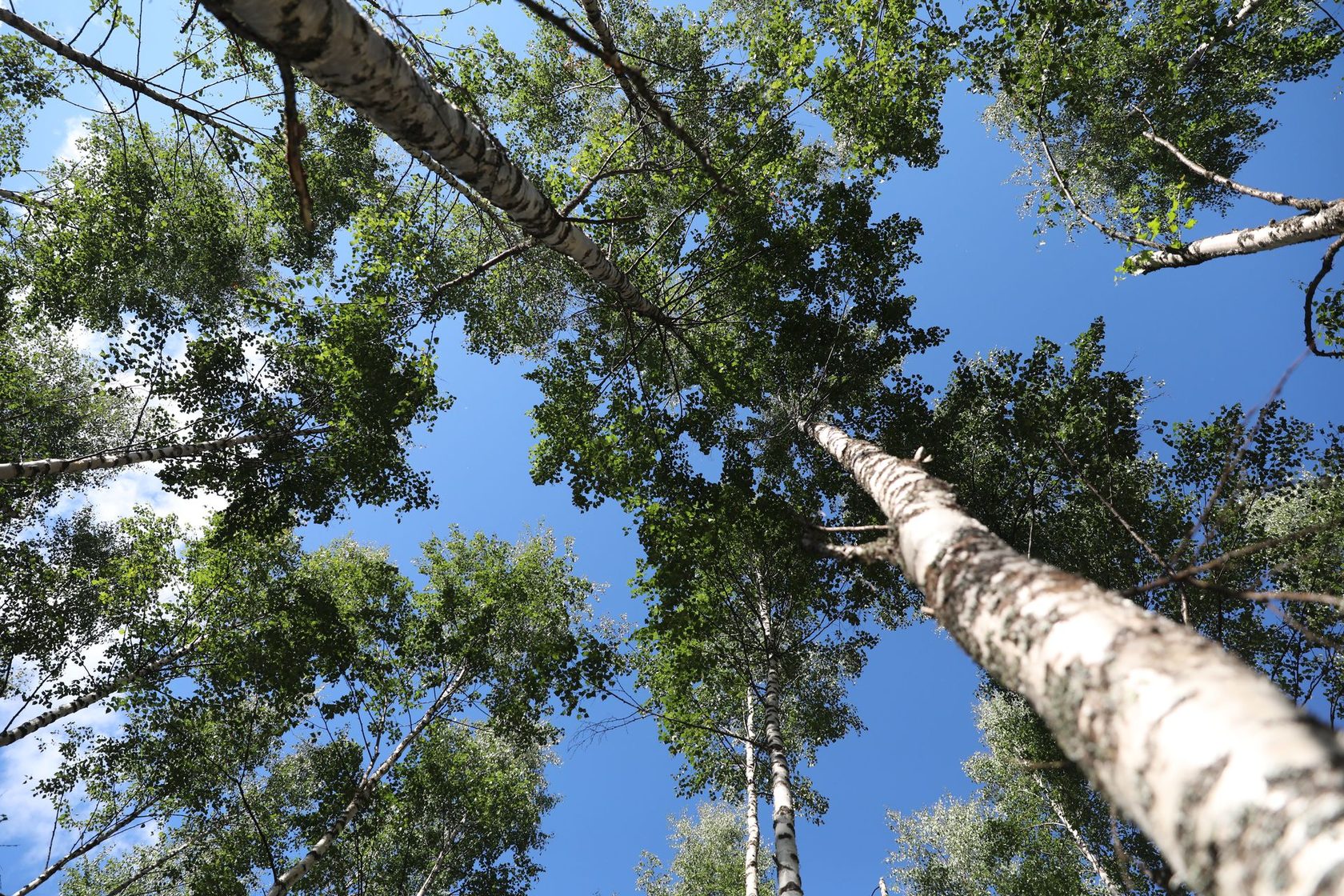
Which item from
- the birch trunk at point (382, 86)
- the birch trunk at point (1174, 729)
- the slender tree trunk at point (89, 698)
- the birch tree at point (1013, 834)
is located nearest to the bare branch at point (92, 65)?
the birch trunk at point (382, 86)

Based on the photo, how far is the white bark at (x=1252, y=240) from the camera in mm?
4285

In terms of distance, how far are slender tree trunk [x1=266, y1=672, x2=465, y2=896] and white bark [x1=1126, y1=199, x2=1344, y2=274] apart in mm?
11852

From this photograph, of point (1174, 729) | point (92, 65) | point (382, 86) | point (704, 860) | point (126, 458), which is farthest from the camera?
point (704, 860)

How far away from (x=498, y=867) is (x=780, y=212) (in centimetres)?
1456

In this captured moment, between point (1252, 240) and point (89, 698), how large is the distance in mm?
15387

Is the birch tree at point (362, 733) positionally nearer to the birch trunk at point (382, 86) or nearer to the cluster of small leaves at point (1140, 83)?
the birch trunk at point (382, 86)

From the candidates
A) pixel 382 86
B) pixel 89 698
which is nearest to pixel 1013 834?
pixel 382 86

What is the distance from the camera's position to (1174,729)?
109cm

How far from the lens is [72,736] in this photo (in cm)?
844

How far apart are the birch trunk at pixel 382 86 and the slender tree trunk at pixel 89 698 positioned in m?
9.42

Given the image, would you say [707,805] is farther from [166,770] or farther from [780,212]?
[780,212]

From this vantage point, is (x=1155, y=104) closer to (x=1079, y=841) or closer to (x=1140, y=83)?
(x=1140, y=83)

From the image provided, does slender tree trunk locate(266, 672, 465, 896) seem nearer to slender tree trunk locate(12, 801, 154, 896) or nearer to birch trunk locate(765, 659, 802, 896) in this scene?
slender tree trunk locate(12, 801, 154, 896)

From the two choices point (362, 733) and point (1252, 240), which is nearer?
point (1252, 240)
